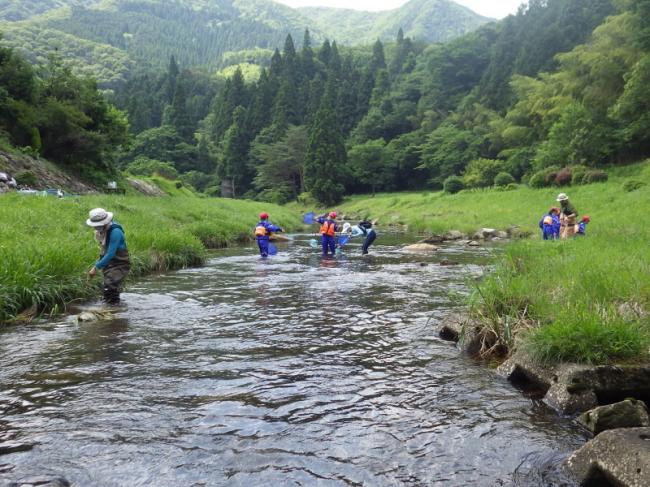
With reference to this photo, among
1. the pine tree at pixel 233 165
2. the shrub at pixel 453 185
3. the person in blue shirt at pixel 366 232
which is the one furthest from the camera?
the pine tree at pixel 233 165

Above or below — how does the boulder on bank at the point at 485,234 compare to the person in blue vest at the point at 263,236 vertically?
below

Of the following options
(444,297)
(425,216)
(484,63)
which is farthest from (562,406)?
(484,63)

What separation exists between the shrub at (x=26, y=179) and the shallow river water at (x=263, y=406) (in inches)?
688

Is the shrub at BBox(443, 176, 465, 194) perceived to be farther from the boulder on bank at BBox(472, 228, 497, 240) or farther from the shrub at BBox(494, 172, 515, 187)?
the boulder on bank at BBox(472, 228, 497, 240)

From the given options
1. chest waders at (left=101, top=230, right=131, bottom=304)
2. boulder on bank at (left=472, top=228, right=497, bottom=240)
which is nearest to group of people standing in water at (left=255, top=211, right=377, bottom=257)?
boulder on bank at (left=472, top=228, right=497, bottom=240)

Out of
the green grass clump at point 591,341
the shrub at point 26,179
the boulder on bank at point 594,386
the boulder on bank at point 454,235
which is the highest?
the shrub at point 26,179

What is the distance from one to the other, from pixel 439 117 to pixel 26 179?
65.2 m

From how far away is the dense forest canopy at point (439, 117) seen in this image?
119 feet

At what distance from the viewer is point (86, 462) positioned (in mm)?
3883

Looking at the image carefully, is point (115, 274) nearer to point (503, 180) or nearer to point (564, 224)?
point (564, 224)

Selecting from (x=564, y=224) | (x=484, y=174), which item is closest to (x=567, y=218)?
(x=564, y=224)

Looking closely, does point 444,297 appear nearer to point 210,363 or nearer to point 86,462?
point 210,363

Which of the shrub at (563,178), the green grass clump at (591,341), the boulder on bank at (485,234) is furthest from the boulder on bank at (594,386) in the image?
the shrub at (563,178)

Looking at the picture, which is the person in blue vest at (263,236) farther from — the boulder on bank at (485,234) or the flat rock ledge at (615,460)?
the flat rock ledge at (615,460)
